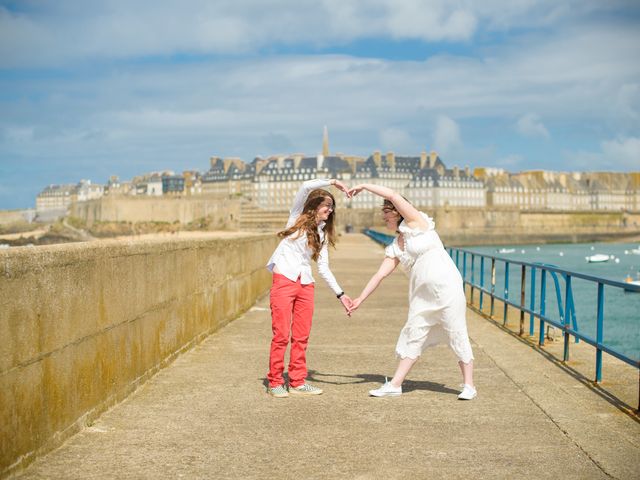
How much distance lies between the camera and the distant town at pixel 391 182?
14812cm

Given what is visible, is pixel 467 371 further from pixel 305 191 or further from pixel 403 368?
pixel 305 191

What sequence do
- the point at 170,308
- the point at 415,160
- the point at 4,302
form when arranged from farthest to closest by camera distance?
the point at 415,160 < the point at 170,308 < the point at 4,302

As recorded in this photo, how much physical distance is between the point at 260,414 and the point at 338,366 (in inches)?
83.4

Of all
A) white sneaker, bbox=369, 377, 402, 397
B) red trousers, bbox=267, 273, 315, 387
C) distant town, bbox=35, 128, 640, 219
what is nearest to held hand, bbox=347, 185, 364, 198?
red trousers, bbox=267, 273, 315, 387

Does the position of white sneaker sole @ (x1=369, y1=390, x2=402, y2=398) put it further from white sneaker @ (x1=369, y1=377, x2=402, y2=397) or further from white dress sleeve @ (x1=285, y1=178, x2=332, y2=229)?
white dress sleeve @ (x1=285, y1=178, x2=332, y2=229)

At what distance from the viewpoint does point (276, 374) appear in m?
6.30

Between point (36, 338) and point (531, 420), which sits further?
point (531, 420)

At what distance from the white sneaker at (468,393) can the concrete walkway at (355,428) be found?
73mm

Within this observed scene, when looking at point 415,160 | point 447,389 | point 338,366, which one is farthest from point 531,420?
point 415,160

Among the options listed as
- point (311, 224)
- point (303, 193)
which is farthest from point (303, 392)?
point (303, 193)

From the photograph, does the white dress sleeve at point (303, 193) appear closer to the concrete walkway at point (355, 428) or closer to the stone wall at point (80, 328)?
the stone wall at point (80, 328)

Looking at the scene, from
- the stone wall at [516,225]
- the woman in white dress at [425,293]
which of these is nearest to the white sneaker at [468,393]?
the woman in white dress at [425,293]

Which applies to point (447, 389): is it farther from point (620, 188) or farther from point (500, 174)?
point (620, 188)

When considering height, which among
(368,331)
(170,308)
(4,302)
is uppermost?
(4,302)
